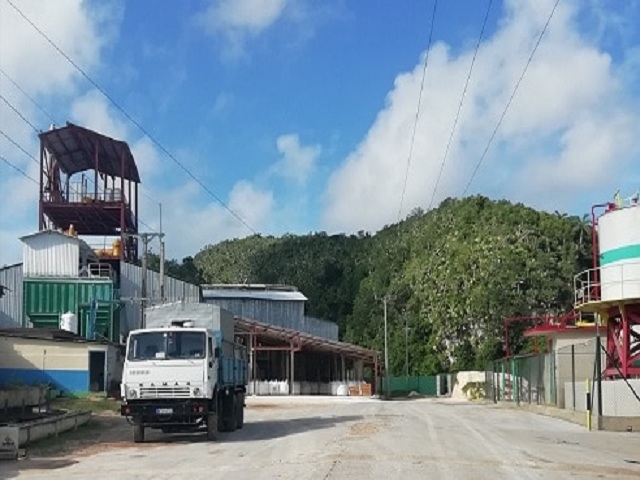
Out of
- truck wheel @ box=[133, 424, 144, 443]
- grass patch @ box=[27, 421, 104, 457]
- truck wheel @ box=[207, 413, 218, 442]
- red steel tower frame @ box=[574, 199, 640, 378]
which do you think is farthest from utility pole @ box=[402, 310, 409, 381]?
truck wheel @ box=[133, 424, 144, 443]

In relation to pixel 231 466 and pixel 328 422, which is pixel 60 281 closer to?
pixel 328 422

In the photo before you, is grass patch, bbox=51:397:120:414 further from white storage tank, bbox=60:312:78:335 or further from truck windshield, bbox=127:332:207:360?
white storage tank, bbox=60:312:78:335

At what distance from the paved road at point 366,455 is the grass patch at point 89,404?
9.19 m

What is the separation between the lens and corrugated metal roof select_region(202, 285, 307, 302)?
72.7 meters

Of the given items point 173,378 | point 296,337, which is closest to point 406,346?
point 296,337

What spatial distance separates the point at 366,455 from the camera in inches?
708

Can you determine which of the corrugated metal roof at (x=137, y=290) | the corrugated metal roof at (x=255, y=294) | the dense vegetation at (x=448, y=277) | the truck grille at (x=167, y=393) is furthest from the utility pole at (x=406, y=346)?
the truck grille at (x=167, y=393)

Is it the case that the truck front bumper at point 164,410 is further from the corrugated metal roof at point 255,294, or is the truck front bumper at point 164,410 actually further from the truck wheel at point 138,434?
the corrugated metal roof at point 255,294

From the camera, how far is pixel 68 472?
1642 centimetres

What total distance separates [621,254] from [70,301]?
37.8 m

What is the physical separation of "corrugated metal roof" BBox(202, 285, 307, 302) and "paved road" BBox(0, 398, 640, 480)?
44156 millimetres

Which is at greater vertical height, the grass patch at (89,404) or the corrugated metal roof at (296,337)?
the corrugated metal roof at (296,337)

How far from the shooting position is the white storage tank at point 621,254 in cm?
3036

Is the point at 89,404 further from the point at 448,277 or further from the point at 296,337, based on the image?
the point at 448,277
